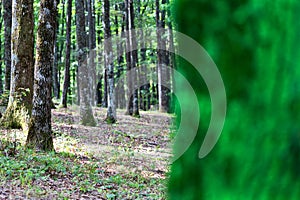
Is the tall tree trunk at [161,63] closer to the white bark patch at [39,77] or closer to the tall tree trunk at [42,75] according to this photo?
the tall tree trunk at [42,75]

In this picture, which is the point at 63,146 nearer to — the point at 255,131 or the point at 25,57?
the point at 25,57

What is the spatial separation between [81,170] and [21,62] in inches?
168

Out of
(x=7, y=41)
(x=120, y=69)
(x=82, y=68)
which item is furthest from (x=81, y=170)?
(x=120, y=69)

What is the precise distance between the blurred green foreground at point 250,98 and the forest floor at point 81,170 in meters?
4.47

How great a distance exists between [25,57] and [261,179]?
37.5 feet

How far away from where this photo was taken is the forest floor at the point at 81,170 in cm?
681

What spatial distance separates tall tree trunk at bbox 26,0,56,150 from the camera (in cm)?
910

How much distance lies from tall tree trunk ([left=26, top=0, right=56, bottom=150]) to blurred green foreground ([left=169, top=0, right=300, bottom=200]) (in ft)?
28.8

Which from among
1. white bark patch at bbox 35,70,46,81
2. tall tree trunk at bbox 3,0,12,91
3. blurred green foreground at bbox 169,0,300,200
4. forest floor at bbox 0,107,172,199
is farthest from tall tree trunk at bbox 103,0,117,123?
blurred green foreground at bbox 169,0,300,200

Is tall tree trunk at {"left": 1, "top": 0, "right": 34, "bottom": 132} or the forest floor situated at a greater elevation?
tall tree trunk at {"left": 1, "top": 0, "right": 34, "bottom": 132}

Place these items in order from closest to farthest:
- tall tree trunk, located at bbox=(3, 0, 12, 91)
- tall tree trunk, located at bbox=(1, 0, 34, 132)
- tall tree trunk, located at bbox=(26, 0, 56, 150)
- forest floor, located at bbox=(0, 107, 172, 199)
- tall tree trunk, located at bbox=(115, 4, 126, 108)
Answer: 1. forest floor, located at bbox=(0, 107, 172, 199)
2. tall tree trunk, located at bbox=(26, 0, 56, 150)
3. tall tree trunk, located at bbox=(1, 0, 34, 132)
4. tall tree trunk, located at bbox=(3, 0, 12, 91)
5. tall tree trunk, located at bbox=(115, 4, 126, 108)

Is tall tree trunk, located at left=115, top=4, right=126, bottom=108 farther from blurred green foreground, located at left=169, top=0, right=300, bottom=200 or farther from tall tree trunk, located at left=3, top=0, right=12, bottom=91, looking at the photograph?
blurred green foreground, located at left=169, top=0, right=300, bottom=200

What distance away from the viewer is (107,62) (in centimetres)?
1836

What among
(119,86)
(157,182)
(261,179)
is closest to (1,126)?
(157,182)
